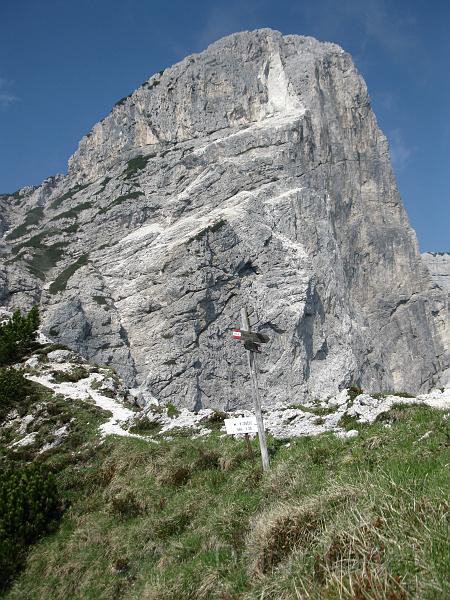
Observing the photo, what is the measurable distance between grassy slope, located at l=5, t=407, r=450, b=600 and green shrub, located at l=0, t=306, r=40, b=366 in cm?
2314

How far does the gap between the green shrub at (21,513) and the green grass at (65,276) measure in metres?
83.5

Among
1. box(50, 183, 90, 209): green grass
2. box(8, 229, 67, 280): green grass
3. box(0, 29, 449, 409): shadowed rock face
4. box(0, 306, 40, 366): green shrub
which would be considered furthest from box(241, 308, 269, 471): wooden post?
box(50, 183, 90, 209): green grass

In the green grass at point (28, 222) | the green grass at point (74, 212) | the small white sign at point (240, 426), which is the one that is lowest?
the small white sign at point (240, 426)

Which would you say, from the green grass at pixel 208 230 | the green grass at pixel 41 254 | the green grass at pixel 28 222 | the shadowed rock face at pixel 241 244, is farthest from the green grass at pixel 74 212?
the green grass at pixel 208 230

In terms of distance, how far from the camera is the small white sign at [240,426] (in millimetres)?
13875

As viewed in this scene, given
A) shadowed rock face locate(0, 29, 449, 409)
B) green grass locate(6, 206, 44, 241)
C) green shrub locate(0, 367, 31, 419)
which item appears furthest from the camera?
green grass locate(6, 206, 44, 241)

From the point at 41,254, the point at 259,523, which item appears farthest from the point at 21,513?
the point at 41,254

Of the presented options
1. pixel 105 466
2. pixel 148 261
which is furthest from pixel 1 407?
pixel 148 261

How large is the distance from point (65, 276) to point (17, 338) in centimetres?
6133

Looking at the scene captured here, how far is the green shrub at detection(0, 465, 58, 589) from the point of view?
12648 millimetres

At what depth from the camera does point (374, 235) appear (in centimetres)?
11719

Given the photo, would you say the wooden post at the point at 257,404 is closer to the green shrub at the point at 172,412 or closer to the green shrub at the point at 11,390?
the green shrub at the point at 172,412

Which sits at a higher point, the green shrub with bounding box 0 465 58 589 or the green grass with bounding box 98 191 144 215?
the green grass with bounding box 98 191 144 215

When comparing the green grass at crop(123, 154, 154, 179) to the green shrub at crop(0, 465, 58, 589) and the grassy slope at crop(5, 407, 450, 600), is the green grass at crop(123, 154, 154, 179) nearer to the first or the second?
the grassy slope at crop(5, 407, 450, 600)
